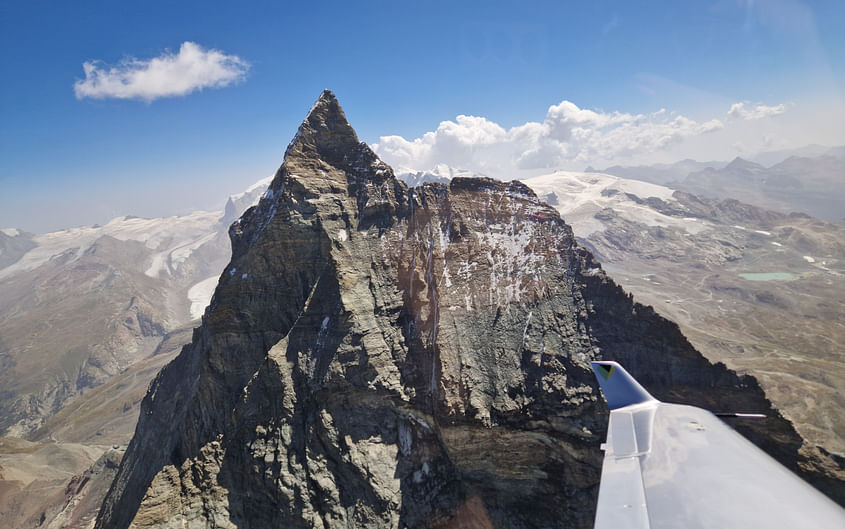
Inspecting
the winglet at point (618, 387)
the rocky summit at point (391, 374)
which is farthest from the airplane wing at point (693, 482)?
the rocky summit at point (391, 374)

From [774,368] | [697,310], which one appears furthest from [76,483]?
[697,310]

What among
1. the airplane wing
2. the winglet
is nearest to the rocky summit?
the winglet

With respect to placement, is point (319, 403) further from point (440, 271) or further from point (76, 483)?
point (76, 483)

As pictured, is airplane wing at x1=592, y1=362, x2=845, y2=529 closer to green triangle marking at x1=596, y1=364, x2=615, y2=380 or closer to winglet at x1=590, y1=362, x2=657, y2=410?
winglet at x1=590, y1=362, x2=657, y2=410

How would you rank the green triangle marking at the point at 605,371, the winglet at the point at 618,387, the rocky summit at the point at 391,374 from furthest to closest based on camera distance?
the rocky summit at the point at 391,374, the green triangle marking at the point at 605,371, the winglet at the point at 618,387

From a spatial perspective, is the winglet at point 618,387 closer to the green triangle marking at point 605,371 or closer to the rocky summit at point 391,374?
the green triangle marking at point 605,371

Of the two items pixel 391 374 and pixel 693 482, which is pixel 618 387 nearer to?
pixel 693 482
